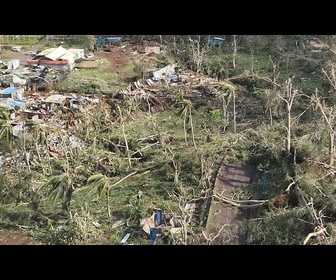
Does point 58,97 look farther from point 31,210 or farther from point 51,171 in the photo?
point 31,210

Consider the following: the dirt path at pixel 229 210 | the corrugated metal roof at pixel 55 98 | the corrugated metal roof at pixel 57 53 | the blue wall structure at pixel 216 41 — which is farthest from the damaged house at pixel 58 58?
the dirt path at pixel 229 210

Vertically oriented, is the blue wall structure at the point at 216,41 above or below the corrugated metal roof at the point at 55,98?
above

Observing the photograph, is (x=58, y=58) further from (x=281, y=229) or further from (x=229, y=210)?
(x=281, y=229)

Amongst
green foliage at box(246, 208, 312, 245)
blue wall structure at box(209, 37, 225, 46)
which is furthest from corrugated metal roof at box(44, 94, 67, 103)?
green foliage at box(246, 208, 312, 245)

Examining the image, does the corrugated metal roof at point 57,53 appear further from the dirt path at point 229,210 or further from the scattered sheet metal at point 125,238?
the scattered sheet metal at point 125,238

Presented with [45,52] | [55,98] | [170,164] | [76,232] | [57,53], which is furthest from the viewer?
[45,52]

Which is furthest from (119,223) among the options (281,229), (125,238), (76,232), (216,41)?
(216,41)

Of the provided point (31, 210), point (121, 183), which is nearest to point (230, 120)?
point (121, 183)
